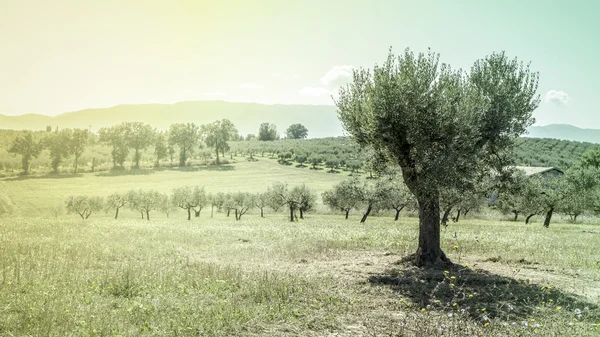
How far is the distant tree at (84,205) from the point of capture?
5740 cm

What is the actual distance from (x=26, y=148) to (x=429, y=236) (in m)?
44.8

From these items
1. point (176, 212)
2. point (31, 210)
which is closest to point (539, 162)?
point (176, 212)

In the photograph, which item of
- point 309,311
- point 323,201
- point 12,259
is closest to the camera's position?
point 309,311

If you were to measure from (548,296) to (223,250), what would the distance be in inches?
662

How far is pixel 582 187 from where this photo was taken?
5834 centimetres

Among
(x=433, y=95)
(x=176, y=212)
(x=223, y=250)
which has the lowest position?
(x=176, y=212)

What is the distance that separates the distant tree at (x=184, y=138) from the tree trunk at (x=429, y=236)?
78.4 metres

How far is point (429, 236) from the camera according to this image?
1914 cm

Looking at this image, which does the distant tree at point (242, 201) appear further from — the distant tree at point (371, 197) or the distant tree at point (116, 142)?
the distant tree at point (371, 197)

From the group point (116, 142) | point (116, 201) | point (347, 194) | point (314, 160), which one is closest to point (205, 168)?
point (116, 142)

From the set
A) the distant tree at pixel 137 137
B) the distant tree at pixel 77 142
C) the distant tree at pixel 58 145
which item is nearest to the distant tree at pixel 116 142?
the distant tree at pixel 137 137

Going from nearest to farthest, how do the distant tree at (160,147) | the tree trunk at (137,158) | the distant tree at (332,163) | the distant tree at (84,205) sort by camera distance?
the distant tree at (84,205) < the tree trunk at (137,158) < the distant tree at (160,147) < the distant tree at (332,163)

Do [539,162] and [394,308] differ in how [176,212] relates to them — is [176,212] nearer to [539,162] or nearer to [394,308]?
[394,308]

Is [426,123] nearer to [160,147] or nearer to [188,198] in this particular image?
[188,198]
